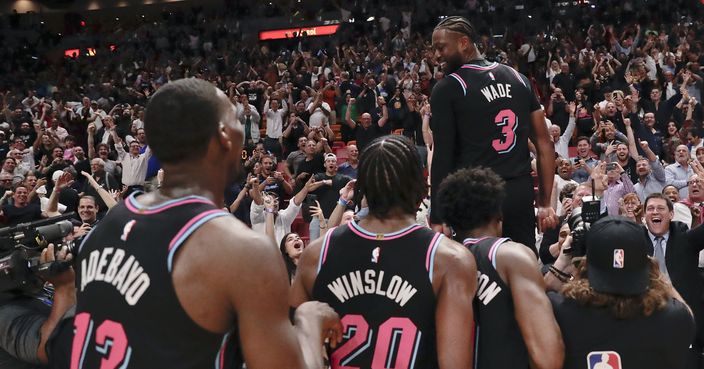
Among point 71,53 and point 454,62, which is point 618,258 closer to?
point 454,62

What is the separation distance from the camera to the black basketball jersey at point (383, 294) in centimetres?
271

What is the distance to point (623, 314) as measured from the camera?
2.80m

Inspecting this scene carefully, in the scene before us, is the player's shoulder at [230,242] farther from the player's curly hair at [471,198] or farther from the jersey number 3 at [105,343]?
the player's curly hair at [471,198]

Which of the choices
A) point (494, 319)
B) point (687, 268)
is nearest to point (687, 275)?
point (687, 268)

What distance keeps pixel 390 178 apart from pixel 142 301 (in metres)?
1.19

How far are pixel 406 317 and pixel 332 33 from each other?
24.2m

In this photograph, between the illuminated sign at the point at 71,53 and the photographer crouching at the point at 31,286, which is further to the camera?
the illuminated sign at the point at 71,53

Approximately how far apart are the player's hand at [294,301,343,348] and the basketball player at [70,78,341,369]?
7cm

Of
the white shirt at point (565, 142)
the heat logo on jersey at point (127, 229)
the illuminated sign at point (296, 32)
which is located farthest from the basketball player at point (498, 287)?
the illuminated sign at point (296, 32)

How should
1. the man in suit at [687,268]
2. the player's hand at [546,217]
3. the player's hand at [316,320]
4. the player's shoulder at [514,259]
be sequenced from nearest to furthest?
the player's hand at [316,320] < the player's shoulder at [514,259] < the player's hand at [546,217] < the man in suit at [687,268]

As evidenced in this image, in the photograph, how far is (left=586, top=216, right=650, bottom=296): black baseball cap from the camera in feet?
9.12

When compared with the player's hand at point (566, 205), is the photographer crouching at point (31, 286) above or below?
above

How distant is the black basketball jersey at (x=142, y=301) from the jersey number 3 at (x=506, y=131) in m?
2.33

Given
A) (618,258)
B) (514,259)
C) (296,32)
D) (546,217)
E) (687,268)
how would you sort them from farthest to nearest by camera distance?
1. (296,32)
2. (687,268)
3. (546,217)
4. (514,259)
5. (618,258)
